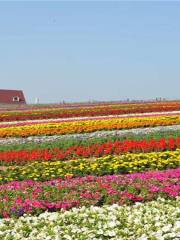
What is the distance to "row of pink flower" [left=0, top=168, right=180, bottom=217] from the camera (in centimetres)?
803

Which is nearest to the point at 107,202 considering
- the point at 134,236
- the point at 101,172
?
the point at 134,236

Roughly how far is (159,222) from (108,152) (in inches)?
332

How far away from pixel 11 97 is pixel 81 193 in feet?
202

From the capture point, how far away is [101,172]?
1159 cm

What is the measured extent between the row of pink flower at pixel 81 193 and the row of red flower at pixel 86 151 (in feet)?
14.4

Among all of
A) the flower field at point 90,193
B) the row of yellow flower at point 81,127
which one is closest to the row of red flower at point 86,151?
the flower field at point 90,193

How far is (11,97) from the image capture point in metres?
69.1

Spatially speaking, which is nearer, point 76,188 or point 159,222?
point 159,222

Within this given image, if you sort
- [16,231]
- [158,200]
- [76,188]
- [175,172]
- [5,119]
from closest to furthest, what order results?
[16,231], [158,200], [76,188], [175,172], [5,119]

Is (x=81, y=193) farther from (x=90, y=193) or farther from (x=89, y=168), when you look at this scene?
(x=89, y=168)

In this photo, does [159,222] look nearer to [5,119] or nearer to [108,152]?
[108,152]

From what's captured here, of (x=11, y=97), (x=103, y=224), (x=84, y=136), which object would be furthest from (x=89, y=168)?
(x=11, y=97)

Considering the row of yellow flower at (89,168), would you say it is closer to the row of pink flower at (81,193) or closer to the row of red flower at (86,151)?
the row of pink flower at (81,193)

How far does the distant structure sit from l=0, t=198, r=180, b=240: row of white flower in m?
60.9
